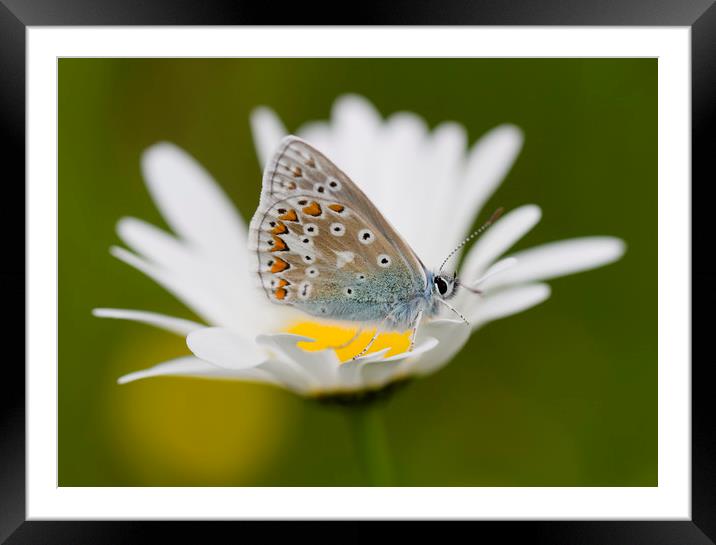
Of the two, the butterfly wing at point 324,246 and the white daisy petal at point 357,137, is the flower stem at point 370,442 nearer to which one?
the butterfly wing at point 324,246

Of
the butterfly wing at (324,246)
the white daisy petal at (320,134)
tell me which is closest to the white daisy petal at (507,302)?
the butterfly wing at (324,246)

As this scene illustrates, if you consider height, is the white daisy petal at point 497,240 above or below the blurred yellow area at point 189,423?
above

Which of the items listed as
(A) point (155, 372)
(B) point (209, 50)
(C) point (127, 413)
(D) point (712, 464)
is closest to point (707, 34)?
(D) point (712, 464)

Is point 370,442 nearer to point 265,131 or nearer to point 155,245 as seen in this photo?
point 155,245

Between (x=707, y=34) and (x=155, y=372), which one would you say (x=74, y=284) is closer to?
(x=155, y=372)

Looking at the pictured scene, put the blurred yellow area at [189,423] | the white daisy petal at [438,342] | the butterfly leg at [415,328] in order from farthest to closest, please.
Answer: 1. the blurred yellow area at [189,423]
2. the butterfly leg at [415,328]
3. the white daisy petal at [438,342]

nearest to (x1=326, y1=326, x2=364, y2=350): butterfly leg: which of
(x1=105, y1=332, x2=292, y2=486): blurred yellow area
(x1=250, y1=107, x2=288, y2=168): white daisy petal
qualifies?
(x1=105, y1=332, x2=292, y2=486): blurred yellow area
